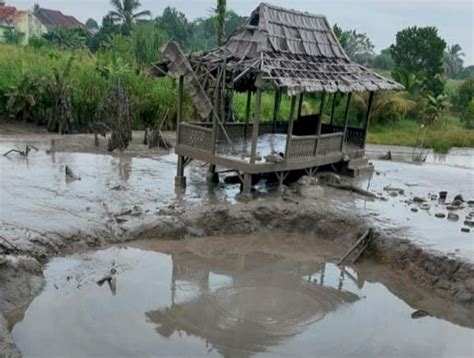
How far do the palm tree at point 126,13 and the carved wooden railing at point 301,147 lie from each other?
3347 cm

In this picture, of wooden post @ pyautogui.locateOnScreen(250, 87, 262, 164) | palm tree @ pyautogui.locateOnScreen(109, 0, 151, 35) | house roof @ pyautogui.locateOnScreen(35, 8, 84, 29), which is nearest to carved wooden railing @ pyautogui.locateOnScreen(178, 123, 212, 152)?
wooden post @ pyautogui.locateOnScreen(250, 87, 262, 164)

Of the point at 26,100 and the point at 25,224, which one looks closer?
the point at 25,224

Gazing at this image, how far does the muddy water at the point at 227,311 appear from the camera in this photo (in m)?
6.90

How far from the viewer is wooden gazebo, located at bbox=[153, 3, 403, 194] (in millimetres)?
11555

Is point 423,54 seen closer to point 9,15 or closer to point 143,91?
point 143,91

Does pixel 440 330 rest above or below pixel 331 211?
below

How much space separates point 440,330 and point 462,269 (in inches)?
55.8

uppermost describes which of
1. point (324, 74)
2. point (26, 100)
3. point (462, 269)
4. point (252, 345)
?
point (324, 74)

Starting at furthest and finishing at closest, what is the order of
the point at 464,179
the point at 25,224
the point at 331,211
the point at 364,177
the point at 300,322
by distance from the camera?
the point at 464,179 → the point at 364,177 → the point at 331,211 → the point at 25,224 → the point at 300,322

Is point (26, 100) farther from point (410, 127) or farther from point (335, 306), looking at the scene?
point (410, 127)

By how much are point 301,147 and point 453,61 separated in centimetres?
5221

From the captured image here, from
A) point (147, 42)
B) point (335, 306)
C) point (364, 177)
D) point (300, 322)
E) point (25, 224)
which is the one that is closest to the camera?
point (300, 322)

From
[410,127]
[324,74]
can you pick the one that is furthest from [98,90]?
[410,127]

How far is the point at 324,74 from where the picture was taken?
41.8ft
